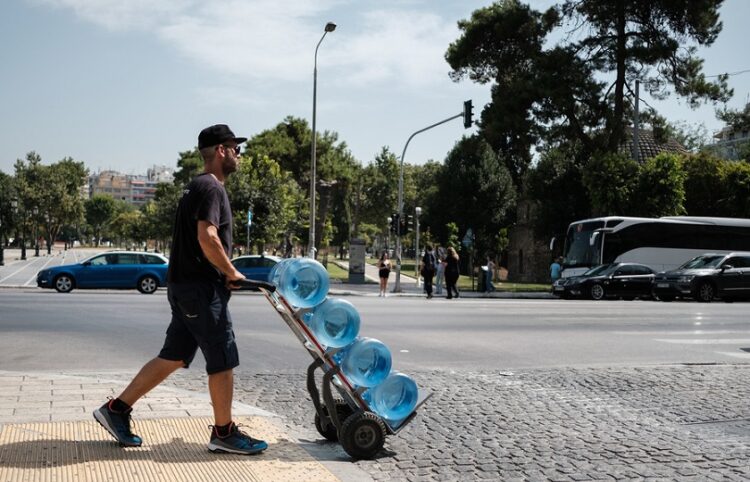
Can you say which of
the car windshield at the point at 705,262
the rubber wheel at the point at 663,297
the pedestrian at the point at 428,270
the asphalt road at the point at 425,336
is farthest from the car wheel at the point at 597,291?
the asphalt road at the point at 425,336

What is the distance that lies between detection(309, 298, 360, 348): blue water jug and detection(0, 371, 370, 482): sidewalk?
705 millimetres

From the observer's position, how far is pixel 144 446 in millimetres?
4727

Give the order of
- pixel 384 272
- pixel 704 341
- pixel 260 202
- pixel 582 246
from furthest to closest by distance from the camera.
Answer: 1. pixel 260 202
2. pixel 582 246
3. pixel 384 272
4. pixel 704 341

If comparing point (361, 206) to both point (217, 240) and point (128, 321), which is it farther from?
point (217, 240)

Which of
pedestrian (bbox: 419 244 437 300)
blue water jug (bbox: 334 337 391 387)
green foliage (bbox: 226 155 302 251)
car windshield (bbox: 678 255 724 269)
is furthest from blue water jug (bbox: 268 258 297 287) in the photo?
green foliage (bbox: 226 155 302 251)

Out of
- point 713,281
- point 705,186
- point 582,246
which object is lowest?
point 713,281

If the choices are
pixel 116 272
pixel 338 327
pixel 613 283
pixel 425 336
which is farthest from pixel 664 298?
pixel 338 327

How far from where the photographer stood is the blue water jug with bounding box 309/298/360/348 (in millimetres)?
4875

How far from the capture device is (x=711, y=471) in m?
4.69

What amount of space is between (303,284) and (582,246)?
2875 centimetres

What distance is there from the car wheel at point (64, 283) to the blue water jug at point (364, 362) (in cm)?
2208

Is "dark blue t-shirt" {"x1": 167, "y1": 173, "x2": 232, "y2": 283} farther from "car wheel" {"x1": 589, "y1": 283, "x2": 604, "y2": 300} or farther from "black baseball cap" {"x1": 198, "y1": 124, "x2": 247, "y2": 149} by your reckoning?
"car wheel" {"x1": 589, "y1": 283, "x2": 604, "y2": 300}

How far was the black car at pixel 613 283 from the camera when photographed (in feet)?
94.6

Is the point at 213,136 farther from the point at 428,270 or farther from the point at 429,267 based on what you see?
the point at 429,267
